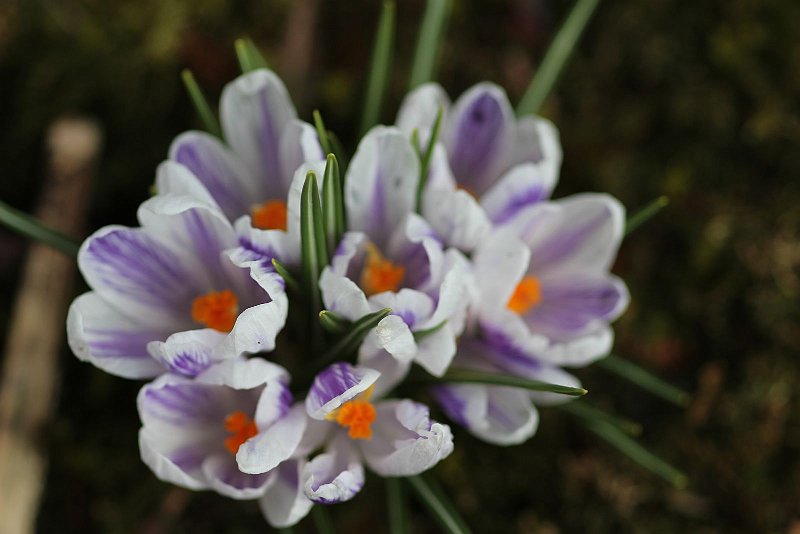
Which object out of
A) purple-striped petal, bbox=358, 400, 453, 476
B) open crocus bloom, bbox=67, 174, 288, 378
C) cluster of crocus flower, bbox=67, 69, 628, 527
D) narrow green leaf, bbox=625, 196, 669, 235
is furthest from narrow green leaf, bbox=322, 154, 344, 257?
narrow green leaf, bbox=625, 196, 669, 235

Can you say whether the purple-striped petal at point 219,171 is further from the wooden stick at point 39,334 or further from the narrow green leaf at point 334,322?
the wooden stick at point 39,334

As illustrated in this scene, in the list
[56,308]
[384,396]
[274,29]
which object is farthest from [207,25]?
[384,396]

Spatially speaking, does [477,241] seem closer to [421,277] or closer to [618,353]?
[421,277]

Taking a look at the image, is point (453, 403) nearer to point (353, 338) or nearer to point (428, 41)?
point (353, 338)

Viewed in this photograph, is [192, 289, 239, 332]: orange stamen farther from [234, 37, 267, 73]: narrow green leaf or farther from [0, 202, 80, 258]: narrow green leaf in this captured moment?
[234, 37, 267, 73]: narrow green leaf

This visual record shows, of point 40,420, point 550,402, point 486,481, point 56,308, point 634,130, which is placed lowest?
point 486,481

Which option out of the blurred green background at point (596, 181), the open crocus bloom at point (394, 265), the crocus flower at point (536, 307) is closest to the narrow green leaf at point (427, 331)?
the open crocus bloom at point (394, 265)

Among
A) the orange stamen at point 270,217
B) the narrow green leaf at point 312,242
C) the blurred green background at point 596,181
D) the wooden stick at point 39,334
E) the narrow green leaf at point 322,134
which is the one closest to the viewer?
the narrow green leaf at point 312,242
